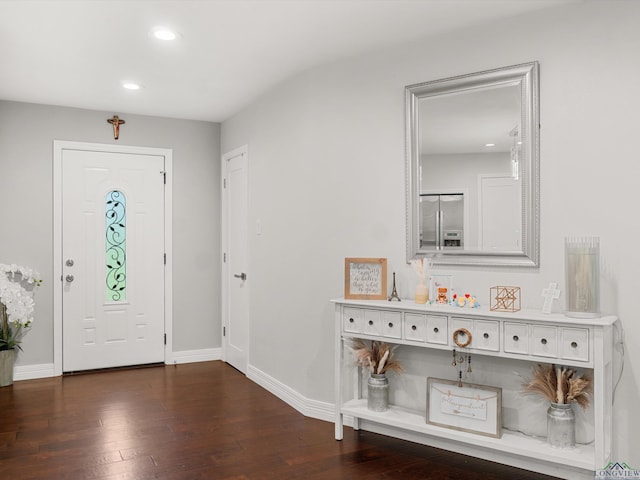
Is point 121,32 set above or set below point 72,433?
above

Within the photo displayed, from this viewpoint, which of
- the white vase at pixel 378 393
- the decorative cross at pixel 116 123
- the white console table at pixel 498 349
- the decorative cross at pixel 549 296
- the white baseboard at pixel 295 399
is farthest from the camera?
the decorative cross at pixel 116 123

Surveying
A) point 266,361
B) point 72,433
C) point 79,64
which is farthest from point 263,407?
point 79,64

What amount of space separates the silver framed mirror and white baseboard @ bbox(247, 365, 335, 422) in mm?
1252

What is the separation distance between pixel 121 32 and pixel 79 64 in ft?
2.52

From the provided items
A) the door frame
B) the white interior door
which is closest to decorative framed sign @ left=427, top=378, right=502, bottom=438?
the white interior door

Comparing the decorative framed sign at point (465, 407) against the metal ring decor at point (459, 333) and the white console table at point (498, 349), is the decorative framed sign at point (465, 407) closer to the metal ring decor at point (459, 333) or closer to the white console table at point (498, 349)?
the white console table at point (498, 349)

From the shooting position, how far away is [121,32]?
3143 millimetres

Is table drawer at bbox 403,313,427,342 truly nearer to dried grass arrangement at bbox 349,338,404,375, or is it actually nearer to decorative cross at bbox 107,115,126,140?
dried grass arrangement at bbox 349,338,404,375

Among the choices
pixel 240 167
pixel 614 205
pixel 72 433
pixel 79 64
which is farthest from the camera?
pixel 240 167

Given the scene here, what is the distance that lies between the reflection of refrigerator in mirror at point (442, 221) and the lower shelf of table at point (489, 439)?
3.41ft

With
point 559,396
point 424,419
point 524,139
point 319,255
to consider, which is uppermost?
point 524,139

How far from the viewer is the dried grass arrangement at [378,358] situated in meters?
3.23

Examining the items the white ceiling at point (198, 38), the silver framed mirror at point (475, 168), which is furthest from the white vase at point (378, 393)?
the white ceiling at point (198, 38)

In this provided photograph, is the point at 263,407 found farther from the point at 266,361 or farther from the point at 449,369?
the point at 449,369
